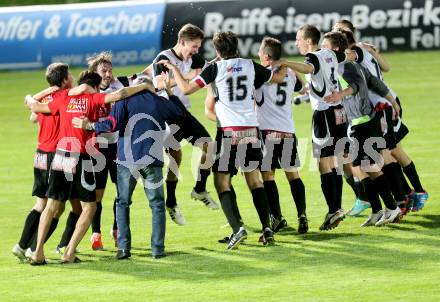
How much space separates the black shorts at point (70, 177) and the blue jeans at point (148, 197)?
322mm

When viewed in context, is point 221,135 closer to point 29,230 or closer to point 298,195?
point 298,195

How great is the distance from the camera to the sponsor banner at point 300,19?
28859 mm

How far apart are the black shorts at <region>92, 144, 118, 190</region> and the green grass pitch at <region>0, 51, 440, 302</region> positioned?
30.1 inches

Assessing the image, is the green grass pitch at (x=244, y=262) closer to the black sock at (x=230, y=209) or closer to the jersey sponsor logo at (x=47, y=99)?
the black sock at (x=230, y=209)

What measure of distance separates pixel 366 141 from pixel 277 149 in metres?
1.05

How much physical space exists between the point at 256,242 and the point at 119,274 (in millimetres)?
1915

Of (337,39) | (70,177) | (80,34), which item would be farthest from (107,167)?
(80,34)

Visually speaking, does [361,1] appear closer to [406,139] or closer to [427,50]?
[427,50]

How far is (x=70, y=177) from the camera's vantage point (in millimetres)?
11992

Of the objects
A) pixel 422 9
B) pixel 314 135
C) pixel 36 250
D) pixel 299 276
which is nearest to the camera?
pixel 299 276

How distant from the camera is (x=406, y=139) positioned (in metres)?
19.5

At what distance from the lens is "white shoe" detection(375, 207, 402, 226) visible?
13.3 meters


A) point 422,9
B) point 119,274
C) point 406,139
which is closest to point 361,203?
point 119,274

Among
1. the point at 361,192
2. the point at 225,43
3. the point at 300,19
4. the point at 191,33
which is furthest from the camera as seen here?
the point at 300,19
